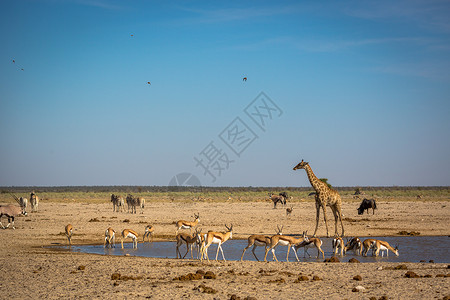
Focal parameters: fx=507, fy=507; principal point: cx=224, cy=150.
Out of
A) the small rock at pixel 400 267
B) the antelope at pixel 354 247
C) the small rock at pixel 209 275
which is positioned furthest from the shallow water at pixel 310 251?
the small rock at pixel 209 275

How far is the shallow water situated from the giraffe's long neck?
7.64ft

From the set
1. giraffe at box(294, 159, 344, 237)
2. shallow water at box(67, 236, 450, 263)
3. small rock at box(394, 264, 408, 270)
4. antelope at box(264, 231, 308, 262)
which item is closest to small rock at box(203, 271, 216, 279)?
antelope at box(264, 231, 308, 262)

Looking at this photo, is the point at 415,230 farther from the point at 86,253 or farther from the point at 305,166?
the point at 86,253

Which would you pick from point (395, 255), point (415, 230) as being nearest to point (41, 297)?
point (395, 255)

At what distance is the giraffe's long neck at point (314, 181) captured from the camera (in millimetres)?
22578

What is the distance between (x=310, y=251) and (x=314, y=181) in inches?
190

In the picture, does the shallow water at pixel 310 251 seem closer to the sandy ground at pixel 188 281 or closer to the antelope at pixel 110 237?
the antelope at pixel 110 237

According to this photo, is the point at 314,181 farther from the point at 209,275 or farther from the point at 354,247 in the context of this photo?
the point at 209,275

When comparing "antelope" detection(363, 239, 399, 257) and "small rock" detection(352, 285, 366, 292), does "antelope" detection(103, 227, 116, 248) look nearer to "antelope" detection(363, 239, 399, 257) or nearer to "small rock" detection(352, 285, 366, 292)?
"antelope" detection(363, 239, 399, 257)

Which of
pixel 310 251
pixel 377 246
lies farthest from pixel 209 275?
pixel 310 251

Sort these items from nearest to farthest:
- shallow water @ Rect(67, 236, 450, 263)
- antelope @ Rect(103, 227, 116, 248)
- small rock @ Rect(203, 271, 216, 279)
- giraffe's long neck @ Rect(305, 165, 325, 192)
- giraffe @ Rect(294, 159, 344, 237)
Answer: small rock @ Rect(203, 271, 216, 279) < shallow water @ Rect(67, 236, 450, 263) < antelope @ Rect(103, 227, 116, 248) < giraffe @ Rect(294, 159, 344, 237) < giraffe's long neck @ Rect(305, 165, 325, 192)

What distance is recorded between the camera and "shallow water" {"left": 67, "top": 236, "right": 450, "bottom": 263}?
54.6ft

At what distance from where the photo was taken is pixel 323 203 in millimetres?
22297

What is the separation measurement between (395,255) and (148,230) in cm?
960
